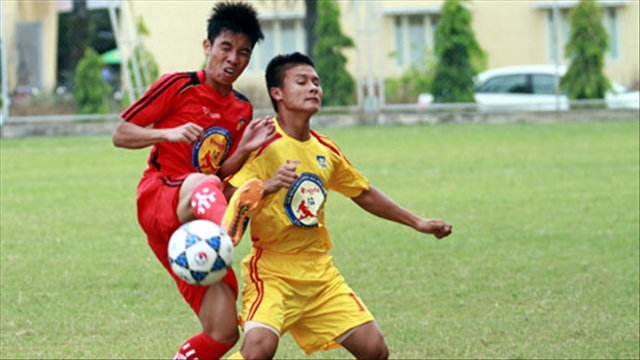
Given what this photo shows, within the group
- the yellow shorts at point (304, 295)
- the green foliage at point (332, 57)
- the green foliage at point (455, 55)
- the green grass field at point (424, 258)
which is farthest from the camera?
the green foliage at point (332, 57)

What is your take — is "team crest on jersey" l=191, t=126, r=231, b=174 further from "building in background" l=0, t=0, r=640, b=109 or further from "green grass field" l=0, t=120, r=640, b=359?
"building in background" l=0, t=0, r=640, b=109

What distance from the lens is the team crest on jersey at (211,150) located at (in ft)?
18.3

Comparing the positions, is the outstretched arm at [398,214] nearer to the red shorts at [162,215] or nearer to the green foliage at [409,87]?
the red shorts at [162,215]

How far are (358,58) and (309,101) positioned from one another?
17.4 metres

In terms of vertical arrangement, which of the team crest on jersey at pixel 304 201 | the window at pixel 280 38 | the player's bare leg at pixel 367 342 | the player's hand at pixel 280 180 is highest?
the window at pixel 280 38

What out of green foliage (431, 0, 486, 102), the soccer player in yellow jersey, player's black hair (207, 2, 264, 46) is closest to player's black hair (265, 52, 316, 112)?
the soccer player in yellow jersey

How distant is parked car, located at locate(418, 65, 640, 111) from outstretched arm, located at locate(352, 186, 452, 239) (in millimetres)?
16541

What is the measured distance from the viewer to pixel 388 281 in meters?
9.12

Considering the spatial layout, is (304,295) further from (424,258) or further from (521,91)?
(521,91)

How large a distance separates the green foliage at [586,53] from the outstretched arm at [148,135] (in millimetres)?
17900

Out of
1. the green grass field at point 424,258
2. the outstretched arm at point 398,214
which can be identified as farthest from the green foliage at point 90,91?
the outstretched arm at point 398,214

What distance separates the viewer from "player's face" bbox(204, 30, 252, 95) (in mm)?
5504

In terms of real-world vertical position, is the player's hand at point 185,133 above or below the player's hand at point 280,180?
above

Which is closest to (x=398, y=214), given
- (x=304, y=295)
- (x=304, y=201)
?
(x=304, y=201)
